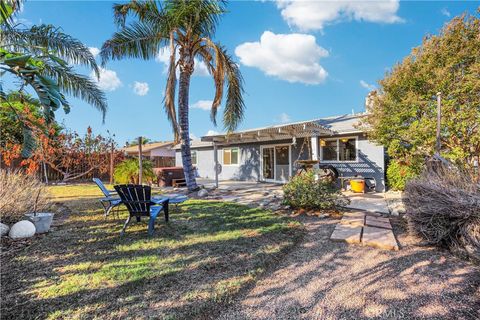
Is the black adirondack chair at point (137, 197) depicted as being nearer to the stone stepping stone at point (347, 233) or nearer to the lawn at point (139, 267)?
the lawn at point (139, 267)

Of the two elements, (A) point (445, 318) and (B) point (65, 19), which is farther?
(B) point (65, 19)

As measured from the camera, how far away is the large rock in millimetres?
4188

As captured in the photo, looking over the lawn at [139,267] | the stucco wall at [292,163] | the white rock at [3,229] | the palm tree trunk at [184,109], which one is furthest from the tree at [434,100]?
the white rock at [3,229]

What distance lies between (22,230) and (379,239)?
6.33m

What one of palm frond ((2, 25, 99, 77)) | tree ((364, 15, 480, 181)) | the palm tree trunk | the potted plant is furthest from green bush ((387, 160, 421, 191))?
palm frond ((2, 25, 99, 77))

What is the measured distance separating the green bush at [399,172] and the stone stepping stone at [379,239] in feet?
16.4

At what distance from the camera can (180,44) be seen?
360 inches

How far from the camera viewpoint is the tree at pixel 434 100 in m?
7.21

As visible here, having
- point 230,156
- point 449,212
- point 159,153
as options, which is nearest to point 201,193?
point 449,212

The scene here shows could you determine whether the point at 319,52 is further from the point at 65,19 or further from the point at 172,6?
the point at 65,19

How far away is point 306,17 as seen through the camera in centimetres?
892

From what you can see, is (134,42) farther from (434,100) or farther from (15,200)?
(434,100)

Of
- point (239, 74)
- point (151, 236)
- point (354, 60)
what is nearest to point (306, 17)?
point (239, 74)

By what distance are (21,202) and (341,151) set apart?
11.3 meters
